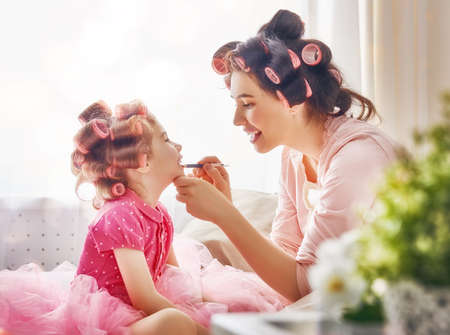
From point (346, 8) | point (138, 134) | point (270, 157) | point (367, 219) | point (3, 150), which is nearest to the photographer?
point (367, 219)

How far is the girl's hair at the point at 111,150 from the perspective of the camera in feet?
4.79

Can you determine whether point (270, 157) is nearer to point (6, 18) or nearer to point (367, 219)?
point (6, 18)

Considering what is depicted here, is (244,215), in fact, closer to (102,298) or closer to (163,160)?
(163,160)

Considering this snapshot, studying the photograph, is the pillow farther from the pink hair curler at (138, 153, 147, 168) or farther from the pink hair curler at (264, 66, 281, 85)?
the pink hair curler at (264, 66, 281, 85)

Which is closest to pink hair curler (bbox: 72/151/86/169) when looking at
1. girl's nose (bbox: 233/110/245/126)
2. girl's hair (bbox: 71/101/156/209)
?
girl's hair (bbox: 71/101/156/209)

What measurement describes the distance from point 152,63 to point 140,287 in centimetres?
115

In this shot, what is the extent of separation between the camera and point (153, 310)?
1272 mm

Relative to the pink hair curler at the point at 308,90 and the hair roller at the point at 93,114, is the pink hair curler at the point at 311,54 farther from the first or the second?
the hair roller at the point at 93,114

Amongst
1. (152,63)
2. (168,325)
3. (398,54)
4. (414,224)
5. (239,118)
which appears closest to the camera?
(414,224)

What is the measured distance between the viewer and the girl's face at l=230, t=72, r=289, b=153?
1.51 meters

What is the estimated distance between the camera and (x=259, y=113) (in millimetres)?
1509

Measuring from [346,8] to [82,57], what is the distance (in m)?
1.04

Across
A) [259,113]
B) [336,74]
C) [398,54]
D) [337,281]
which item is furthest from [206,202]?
[398,54]

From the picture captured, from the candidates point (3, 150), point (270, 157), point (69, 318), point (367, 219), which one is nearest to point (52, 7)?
point (3, 150)
